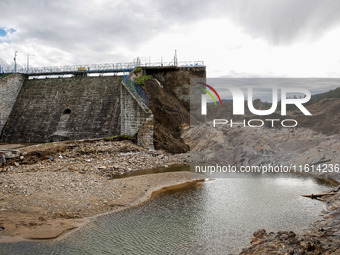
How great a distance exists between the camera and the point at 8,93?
105 ft

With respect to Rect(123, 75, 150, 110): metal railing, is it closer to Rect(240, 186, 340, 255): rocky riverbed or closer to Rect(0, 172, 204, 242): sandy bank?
Rect(0, 172, 204, 242): sandy bank

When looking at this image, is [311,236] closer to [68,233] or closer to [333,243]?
[333,243]

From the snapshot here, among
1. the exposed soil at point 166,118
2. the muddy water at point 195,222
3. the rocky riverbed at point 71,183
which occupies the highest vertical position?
the exposed soil at point 166,118

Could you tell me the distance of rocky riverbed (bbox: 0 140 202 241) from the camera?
10.5 meters

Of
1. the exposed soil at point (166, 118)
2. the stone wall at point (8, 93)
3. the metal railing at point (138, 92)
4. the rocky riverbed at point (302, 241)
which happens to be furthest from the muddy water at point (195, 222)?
the stone wall at point (8, 93)

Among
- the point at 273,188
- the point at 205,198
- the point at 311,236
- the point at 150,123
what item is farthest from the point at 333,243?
the point at 150,123

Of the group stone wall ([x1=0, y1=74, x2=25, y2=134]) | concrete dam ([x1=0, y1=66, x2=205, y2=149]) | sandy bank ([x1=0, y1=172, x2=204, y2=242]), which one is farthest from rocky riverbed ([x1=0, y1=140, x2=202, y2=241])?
stone wall ([x1=0, y1=74, x2=25, y2=134])

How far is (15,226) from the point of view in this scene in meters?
9.95

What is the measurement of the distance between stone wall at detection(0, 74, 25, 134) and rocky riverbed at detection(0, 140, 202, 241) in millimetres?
15184

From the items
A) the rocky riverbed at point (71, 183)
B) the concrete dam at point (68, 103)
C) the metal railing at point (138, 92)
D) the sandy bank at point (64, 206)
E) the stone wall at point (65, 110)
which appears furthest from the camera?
the concrete dam at point (68, 103)

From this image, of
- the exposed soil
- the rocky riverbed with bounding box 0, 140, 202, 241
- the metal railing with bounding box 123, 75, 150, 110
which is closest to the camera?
the rocky riverbed with bounding box 0, 140, 202, 241

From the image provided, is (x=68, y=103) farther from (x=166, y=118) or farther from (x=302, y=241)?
(x=302, y=241)

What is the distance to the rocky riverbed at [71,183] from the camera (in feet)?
34.4

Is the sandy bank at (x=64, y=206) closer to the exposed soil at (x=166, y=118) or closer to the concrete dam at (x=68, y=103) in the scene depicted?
the exposed soil at (x=166, y=118)
